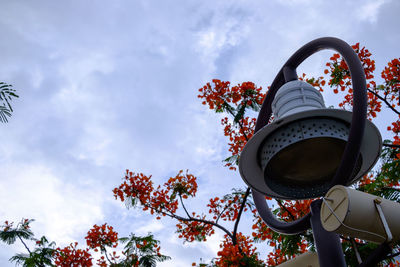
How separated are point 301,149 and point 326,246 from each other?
578mm

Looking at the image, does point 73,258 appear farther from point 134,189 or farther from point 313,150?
point 313,150

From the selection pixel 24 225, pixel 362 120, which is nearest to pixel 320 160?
pixel 362 120

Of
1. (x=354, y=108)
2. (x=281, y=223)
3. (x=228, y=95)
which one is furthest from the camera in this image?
(x=228, y=95)

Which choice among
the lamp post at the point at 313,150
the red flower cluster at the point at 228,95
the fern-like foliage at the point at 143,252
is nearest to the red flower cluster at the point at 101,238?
the fern-like foliage at the point at 143,252

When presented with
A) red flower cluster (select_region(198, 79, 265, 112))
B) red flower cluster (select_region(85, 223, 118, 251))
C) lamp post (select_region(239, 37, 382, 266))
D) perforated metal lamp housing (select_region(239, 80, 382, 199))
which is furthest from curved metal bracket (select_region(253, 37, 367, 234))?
red flower cluster (select_region(85, 223, 118, 251))

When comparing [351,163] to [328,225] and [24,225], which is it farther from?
[24,225]

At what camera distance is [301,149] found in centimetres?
172

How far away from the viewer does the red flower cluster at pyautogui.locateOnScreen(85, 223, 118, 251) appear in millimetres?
8500

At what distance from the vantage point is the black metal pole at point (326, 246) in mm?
1587

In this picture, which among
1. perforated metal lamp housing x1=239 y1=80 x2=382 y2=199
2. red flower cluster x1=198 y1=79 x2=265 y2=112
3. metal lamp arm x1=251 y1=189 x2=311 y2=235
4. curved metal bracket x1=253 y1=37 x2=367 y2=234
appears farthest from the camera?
red flower cluster x1=198 y1=79 x2=265 y2=112

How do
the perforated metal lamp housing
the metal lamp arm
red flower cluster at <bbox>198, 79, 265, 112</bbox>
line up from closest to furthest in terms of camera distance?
the perforated metal lamp housing
the metal lamp arm
red flower cluster at <bbox>198, 79, 265, 112</bbox>

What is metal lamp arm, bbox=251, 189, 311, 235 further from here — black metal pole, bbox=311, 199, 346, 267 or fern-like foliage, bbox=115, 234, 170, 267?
fern-like foliage, bbox=115, 234, 170, 267

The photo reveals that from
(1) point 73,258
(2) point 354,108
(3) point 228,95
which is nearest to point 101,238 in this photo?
(1) point 73,258

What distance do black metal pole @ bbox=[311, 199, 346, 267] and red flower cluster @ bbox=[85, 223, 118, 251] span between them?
26.6 ft
